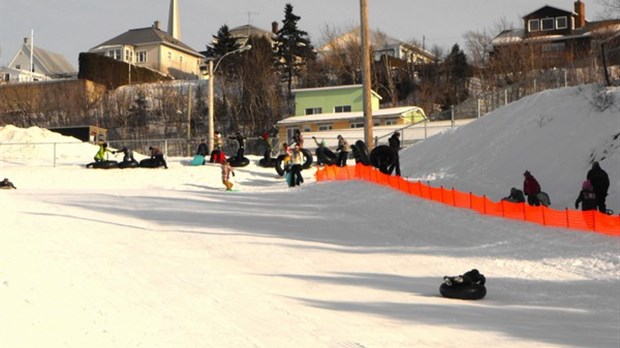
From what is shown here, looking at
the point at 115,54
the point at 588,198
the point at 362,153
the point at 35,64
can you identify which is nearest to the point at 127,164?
the point at 362,153

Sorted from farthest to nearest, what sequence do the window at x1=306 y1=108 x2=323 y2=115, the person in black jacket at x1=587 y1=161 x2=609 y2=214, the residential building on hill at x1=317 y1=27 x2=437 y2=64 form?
1. the residential building on hill at x1=317 y1=27 x2=437 y2=64
2. the window at x1=306 y1=108 x2=323 y2=115
3. the person in black jacket at x1=587 y1=161 x2=609 y2=214

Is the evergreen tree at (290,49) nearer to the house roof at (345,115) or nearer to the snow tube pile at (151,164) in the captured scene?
the house roof at (345,115)

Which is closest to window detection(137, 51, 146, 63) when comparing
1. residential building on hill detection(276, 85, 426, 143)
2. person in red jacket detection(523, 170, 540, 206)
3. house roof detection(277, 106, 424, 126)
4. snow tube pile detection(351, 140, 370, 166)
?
residential building on hill detection(276, 85, 426, 143)

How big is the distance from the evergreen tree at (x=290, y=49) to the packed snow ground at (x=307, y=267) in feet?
174

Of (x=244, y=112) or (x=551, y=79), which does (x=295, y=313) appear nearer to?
(x=551, y=79)

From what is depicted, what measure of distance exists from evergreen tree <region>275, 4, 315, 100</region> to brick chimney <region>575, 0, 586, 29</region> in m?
26.9

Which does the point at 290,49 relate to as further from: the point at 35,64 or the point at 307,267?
the point at 307,267

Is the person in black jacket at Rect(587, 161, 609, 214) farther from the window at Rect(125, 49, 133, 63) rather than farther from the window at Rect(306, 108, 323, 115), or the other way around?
the window at Rect(125, 49, 133, 63)

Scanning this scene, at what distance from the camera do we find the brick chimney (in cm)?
7862

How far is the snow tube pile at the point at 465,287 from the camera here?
408 inches

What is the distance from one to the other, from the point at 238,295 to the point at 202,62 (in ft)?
313

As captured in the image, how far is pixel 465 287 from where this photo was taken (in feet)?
34.1

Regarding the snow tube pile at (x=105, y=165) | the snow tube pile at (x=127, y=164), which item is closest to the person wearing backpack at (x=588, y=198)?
the snow tube pile at (x=127, y=164)

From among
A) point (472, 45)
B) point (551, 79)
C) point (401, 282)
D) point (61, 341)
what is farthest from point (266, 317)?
point (472, 45)
